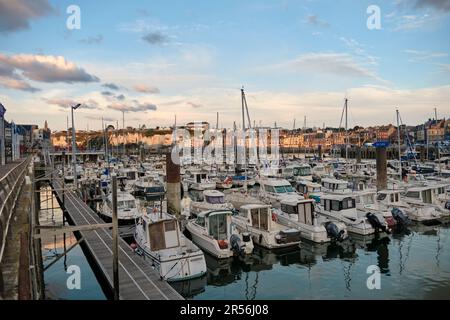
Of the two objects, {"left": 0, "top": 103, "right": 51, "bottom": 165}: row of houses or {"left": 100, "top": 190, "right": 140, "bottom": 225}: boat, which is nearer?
{"left": 100, "top": 190, "right": 140, "bottom": 225}: boat

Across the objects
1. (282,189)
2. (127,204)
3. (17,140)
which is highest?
(17,140)

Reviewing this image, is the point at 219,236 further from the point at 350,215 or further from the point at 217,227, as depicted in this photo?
the point at 350,215

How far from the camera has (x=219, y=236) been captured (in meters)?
23.0

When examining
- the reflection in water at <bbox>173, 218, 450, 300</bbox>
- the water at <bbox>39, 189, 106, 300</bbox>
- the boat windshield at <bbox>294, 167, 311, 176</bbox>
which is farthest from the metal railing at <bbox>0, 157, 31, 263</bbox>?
the boat windshield at <bbox>294, 167, 311, 176</bbox>

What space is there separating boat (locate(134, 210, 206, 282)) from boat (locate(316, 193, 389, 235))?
41.7 feet

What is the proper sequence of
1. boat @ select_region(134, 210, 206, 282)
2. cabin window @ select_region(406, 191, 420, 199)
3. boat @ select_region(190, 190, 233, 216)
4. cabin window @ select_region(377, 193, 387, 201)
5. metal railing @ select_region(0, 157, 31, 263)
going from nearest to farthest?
metal railing @ select_region(0, 157, 31, 263)
boat @ select_region(134, 210, 206, 282)
cabin window @ select_region(377, 193, 387, 201)
cabin window @ select_region(406, 191, 420, 199)
boat @ select_region(190, 190, 233, 216)

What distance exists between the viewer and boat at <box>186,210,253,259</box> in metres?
21.5

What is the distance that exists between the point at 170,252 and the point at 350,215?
49.4ft

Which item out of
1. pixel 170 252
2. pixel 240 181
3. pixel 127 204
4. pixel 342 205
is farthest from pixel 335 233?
pixel 240 181

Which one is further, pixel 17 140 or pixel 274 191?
pixel 17 140

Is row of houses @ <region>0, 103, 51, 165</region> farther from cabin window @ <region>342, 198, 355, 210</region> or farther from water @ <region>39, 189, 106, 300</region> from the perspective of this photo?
cabin window @ <region>342, 198, 355, 210</region>
